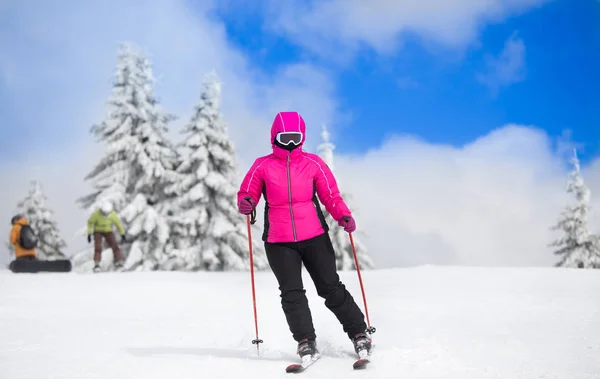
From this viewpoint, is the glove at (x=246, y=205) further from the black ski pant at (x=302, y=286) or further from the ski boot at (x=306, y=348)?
the ski boot at (x=306, y=348)

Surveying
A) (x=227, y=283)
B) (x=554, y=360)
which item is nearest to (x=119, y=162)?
(x=227, y=283)

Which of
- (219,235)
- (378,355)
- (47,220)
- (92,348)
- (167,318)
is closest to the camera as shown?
(378,355)

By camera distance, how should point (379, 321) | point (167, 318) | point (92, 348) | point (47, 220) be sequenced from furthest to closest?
point (47, 220)
point (167, 318)
point (379, 321)
point (92, 348)

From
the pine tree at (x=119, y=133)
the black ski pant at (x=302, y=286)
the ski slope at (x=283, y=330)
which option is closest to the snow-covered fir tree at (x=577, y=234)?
the ski slope at (x=283, y=330)

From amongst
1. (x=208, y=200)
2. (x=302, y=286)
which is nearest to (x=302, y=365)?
(x=302, y=286)

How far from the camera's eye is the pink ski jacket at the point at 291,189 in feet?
15.0

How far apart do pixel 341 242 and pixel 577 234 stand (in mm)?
12663

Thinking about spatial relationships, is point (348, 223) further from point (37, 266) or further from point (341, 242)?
point (341, 242)

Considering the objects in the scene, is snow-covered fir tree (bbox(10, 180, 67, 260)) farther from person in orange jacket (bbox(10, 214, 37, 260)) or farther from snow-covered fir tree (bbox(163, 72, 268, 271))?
person in orange jacket (bbox(10, 214, 37, 260))

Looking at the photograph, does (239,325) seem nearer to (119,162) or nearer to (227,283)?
(227,283)

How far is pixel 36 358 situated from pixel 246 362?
6.40 feet

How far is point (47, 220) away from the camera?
30781 mm

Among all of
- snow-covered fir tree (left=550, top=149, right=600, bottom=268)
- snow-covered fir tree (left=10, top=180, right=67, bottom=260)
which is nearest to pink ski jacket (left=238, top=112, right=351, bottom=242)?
snow-covered fir tree (left=550, top=149, right=600, bottom=268)

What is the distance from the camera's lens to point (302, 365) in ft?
13.9
